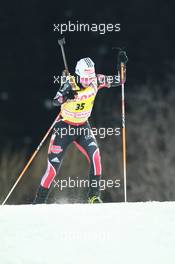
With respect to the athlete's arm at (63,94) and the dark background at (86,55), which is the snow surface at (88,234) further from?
the athlete's arm at (63,94)

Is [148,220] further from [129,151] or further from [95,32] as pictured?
[95,32]

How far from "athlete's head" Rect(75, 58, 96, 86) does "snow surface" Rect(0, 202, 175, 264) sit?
3.72 feet

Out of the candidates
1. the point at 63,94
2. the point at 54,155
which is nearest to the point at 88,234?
the point at 54,155

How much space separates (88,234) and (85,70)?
176 cm

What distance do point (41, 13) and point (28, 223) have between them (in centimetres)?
197

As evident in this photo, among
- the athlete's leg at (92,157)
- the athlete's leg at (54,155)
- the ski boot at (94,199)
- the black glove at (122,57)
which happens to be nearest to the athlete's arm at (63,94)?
the athlete's leg at (54,155)

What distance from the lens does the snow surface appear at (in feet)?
10.1

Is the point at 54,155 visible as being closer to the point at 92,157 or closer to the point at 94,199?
the point at 92,157

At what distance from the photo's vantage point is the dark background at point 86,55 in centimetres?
481

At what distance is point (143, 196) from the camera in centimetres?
493

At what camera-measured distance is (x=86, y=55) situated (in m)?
4.84

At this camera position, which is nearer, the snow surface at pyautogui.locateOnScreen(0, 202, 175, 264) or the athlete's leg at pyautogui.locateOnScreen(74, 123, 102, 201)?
the snow surface at pyautogui.locateOnScreen(0, 202, 175, 264)

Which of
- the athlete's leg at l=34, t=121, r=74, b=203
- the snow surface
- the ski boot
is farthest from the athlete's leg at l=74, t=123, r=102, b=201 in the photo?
the snow surface

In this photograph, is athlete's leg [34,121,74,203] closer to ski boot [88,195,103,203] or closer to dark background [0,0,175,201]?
dark background [0,0,175,201]
